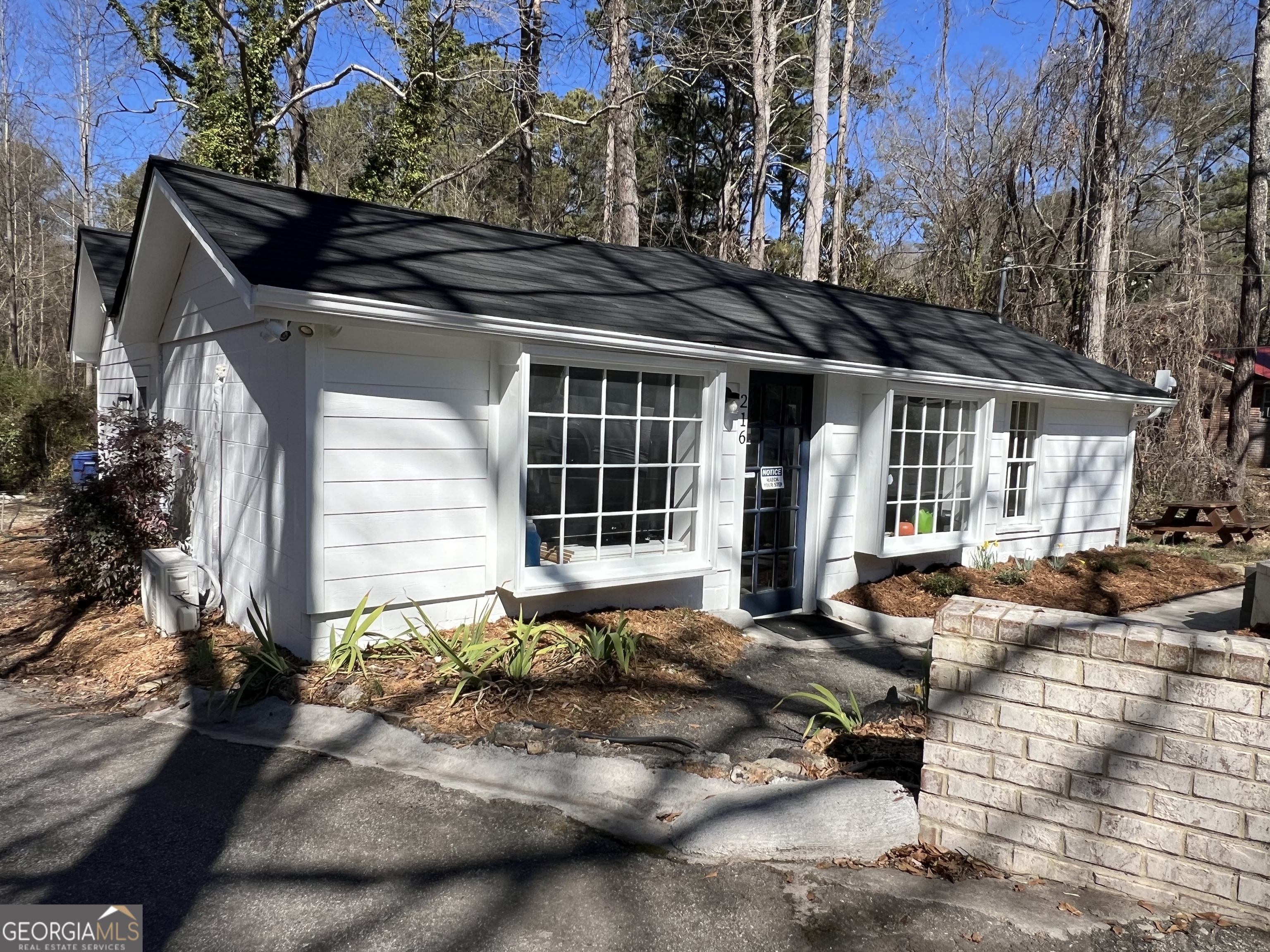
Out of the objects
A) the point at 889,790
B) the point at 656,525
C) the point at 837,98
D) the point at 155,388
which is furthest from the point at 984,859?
the point at 837,98

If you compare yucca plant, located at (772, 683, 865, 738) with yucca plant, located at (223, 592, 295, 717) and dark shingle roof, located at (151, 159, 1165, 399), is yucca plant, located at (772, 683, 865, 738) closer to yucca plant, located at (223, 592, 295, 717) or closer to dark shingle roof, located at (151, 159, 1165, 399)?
dark shingle roof, located at (151, 159, 1165, 399)

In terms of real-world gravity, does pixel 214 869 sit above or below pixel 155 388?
below

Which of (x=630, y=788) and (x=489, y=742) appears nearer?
(x=630, y=788)

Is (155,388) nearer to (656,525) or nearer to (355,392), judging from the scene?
(355,392)

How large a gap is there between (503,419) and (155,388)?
17.3 ft

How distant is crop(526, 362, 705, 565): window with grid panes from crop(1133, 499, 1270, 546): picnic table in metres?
9.67

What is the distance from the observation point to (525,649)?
5.23 meters

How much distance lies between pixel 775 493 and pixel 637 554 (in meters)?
1.93

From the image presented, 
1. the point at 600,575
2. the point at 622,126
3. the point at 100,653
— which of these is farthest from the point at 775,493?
the point at 622,126

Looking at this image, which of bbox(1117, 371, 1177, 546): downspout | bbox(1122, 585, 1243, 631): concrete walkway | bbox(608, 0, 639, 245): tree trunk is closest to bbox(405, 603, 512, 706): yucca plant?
bbox(1122, 585, 1243, 631): concrete walkway

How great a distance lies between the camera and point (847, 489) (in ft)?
27.4

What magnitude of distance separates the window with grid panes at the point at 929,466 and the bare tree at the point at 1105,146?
719 centimetres

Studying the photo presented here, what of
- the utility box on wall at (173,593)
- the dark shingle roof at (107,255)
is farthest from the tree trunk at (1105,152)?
the dark shingle roof at (107,255)

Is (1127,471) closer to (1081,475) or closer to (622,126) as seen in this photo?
(1081,475)
